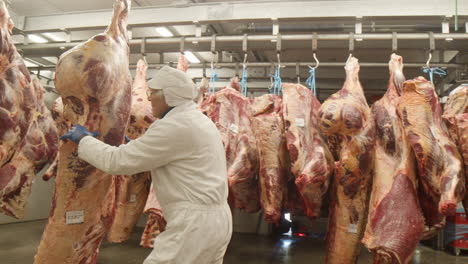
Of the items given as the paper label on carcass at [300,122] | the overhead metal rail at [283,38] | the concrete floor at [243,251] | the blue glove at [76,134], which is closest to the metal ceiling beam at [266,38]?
the overhead metal rail at [283,38]

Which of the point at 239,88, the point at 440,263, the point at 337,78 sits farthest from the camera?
the point at 337,78

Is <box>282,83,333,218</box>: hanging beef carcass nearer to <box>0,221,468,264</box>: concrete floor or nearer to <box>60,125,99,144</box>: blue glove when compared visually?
<box>60,125,99,144</box>: blue glove

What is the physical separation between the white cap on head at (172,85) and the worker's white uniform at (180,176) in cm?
6

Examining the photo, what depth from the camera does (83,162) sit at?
116 inches

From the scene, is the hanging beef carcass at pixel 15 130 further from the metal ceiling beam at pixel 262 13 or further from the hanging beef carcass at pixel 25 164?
the metal ceiling beam at pixel 262 13

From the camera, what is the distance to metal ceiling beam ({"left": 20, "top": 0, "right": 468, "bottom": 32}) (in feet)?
15.0

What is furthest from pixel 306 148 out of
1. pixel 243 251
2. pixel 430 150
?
pixel 243 251

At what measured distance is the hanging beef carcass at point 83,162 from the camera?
293 cm

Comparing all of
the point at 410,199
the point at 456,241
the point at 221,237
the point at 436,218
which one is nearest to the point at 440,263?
the point at 456,241

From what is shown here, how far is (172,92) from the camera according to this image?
2.80m

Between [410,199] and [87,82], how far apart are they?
279 cm

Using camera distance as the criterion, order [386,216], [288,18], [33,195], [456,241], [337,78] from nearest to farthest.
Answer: [386,216] < [288,18] < [456,241] < [337,78] < [33,195]

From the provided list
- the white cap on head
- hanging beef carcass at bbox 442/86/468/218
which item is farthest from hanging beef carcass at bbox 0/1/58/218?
hanging beef carcass at bbox 442/86/468/218

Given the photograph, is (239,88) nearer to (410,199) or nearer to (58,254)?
(410,199)
